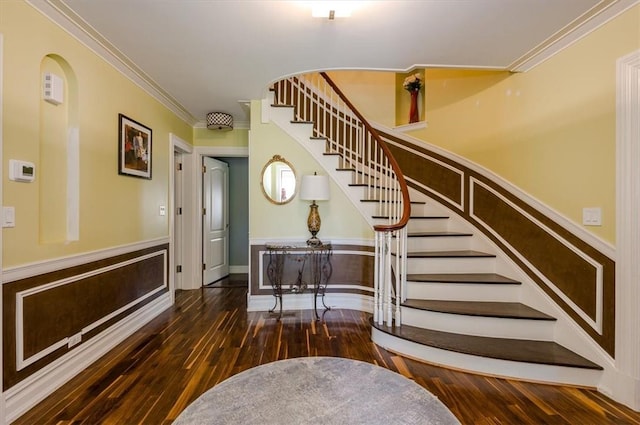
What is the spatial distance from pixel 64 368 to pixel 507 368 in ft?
9.97

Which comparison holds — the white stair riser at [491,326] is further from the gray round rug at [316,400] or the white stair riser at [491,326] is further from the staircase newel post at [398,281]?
the gray round rug at [316,400]

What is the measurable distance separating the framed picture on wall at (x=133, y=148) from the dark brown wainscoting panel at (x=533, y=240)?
311 centimetres

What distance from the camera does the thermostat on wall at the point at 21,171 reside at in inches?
68.7

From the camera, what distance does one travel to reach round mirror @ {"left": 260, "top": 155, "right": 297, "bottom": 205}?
3703 mm

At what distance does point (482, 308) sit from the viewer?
2574 millimetres

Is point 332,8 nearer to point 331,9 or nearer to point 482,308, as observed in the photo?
point 331,9

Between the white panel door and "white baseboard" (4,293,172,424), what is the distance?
5.49ft

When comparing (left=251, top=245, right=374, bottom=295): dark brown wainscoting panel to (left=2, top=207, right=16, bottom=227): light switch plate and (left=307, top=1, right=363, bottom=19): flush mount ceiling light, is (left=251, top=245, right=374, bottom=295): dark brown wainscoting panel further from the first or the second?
(left=307, top=1, right=363, bottom=19): flush mount ceiling light

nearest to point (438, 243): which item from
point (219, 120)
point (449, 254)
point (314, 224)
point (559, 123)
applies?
point (449, 254)

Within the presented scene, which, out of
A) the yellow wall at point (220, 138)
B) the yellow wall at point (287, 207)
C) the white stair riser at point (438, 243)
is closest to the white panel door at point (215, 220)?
the yellow wall at point (220, 138)

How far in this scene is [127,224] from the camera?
2.94 m

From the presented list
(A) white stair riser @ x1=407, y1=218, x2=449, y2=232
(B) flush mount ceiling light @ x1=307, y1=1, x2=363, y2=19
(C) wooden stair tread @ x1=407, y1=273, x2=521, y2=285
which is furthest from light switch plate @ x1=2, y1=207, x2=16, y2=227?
(A) white stair riser @ x1=407, y1=218, x2=449, y2=232

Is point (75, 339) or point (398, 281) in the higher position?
point (398, 281)

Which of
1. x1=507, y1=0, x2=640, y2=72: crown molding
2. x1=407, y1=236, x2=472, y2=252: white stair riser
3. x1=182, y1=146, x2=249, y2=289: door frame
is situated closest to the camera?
x1=507, y1=0, x2=640, y2=72: crown molding
